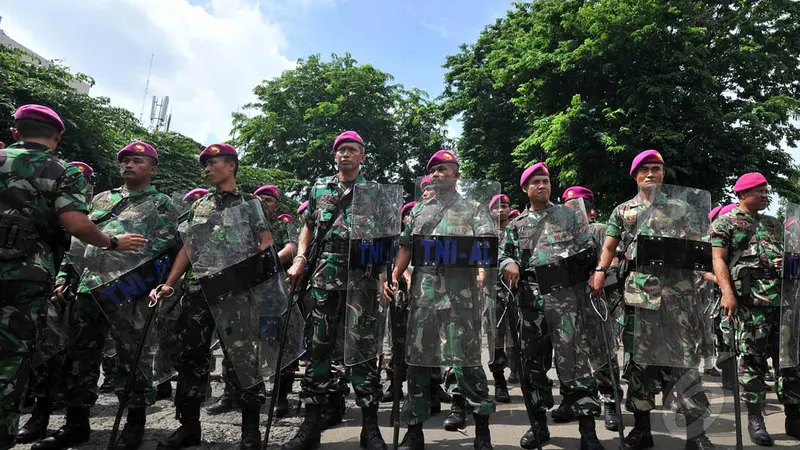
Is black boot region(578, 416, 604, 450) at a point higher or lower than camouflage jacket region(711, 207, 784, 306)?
lower

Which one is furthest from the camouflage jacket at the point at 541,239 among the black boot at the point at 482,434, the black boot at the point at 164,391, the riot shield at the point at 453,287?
the black boot at the point at 164,391

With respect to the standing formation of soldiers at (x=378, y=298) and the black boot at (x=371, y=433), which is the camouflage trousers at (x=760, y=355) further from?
the black boot at (x=371, y=433)

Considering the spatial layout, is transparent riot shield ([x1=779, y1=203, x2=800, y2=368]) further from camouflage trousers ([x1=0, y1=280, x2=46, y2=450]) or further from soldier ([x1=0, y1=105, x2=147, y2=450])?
camouflage trousers ([x1=0, y1=280, x2=46, y2=450])

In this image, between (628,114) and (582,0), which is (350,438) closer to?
(628,114)

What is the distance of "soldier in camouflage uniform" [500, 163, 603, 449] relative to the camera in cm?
393

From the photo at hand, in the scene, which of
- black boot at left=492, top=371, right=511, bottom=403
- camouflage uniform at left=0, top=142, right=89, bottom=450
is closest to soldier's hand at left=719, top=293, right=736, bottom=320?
black boot at left=492, top=371, right=511, bottom=403

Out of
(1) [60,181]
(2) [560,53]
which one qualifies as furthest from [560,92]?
(1) [60,181]

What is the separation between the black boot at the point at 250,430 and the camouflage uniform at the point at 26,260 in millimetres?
1370

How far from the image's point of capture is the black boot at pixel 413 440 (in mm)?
3760

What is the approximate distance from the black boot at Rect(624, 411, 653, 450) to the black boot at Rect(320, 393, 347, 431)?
7.55ft

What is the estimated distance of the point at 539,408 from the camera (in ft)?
13.4

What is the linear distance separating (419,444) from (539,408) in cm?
103

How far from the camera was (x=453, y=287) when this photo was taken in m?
3.70

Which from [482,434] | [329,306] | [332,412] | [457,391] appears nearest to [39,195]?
[329,306]
